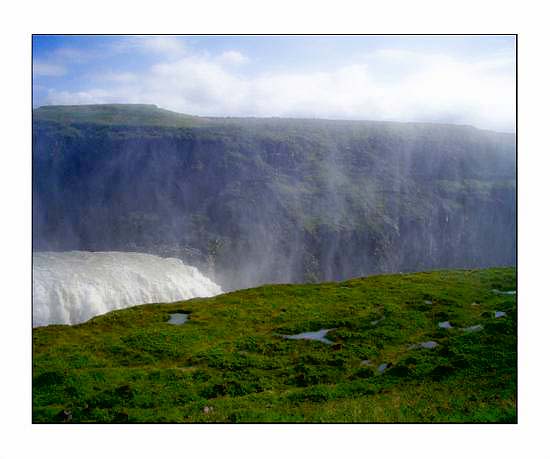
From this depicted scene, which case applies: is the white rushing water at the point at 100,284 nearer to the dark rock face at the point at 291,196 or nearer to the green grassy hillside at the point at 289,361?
the green grassy hillside at the point at 289,361

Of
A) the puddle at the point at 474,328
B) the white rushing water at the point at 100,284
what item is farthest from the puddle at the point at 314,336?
the white rushing water at the point at 100,284

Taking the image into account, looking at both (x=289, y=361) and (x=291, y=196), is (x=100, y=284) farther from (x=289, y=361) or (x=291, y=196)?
(x=291, y=196)

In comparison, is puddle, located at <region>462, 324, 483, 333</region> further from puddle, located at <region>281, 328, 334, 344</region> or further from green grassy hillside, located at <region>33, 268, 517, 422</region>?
puddle, located at <region>281, 328, 334, 344</region>

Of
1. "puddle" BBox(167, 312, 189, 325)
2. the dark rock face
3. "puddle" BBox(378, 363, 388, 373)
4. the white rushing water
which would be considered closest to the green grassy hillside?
"puddle" BBox(378, 363, 388, 373)

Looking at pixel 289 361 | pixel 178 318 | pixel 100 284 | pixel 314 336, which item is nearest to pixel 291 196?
pixel 100 284

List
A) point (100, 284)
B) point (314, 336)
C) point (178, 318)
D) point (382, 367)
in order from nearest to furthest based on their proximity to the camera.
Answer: point (382, 367) < point (314, 336) < point (178, 318) < point (100, 284)

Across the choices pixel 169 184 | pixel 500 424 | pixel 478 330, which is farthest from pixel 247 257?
pixel 500 424
